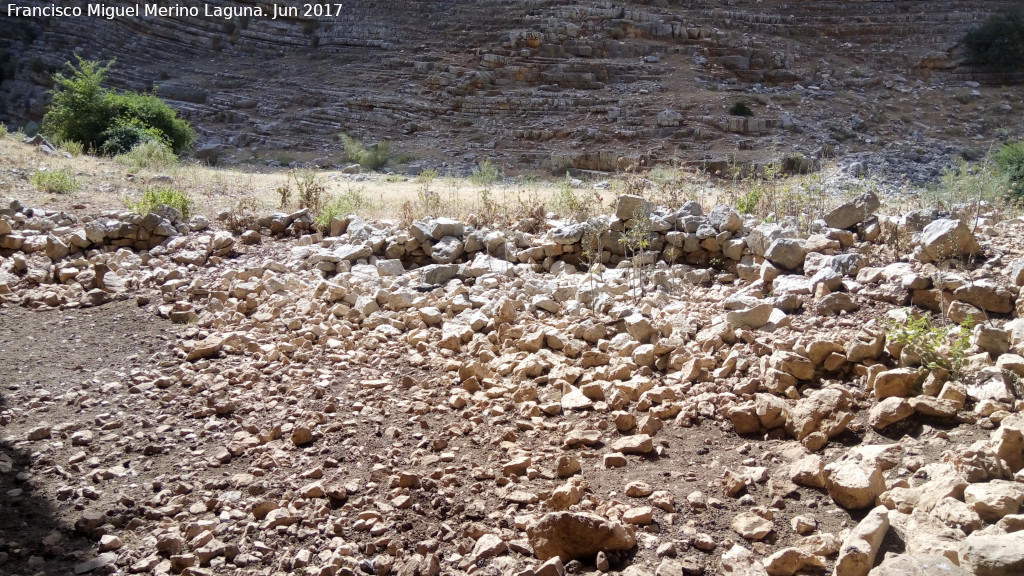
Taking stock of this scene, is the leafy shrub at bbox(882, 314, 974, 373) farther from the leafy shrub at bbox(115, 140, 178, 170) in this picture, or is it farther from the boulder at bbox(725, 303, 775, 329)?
the leafy shrub at bbox(115, 140, 178, 170)

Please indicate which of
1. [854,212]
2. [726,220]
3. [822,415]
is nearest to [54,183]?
[726,220]

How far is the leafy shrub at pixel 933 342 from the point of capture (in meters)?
2.92

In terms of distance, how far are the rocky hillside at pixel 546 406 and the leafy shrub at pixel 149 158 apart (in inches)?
222

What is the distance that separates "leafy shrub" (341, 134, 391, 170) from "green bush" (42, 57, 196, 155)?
3.88 meters

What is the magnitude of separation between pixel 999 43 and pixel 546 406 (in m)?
27.6

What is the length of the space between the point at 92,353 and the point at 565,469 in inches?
126

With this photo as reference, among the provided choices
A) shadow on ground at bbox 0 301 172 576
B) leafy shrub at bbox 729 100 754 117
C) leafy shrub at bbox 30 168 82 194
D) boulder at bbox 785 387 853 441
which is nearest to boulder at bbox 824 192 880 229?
boulder at bbox 785 387 853 441

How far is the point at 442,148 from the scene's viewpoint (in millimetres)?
19250

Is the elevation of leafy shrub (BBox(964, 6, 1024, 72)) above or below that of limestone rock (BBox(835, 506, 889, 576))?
above

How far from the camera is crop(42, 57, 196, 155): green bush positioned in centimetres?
1459

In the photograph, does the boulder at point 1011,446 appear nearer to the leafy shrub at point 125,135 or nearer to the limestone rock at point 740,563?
the limestone rock at point 740,563

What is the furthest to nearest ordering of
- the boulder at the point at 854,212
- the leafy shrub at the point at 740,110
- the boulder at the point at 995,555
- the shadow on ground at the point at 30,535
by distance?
the leafy shrub at the point at 740,110
the boulder at the point at 854,212
the shadow on ground at the point at 30,535
the boulder at the point at 995,555

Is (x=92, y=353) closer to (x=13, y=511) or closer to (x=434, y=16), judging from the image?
(x=13, y=511)

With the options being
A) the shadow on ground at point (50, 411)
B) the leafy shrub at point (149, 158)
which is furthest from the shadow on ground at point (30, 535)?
the leafy shrub at point (149, 158)
